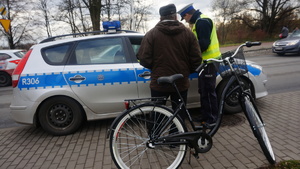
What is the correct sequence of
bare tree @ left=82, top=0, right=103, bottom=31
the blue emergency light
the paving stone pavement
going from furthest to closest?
bare tree @ left=82, top=0, right=103, bottom=31 → the blue emergency light → the paving stone pavement

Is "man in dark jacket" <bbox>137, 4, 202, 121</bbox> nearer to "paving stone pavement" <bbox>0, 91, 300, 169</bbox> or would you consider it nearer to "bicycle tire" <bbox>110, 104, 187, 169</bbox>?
"bicycle tire" <bbox>110, 104, 187, 169</bbox>

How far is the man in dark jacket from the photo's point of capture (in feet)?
8.64

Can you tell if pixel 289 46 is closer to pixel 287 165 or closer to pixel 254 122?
pixel 254 122

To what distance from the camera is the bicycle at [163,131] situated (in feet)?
7.79

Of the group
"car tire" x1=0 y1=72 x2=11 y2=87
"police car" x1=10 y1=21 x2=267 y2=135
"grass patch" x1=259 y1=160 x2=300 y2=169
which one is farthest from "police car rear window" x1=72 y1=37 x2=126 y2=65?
"car tire" x1=0 y1=72 x2=11 y2=87

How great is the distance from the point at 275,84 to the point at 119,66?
520 centimetres

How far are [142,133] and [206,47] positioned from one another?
5.06 feet

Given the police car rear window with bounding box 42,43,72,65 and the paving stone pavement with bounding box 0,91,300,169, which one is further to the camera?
the police car rear window with bounding box 42,43,72,65

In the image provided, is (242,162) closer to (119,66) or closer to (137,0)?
(119,66)

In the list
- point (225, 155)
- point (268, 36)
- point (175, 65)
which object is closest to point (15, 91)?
point (175, 65)

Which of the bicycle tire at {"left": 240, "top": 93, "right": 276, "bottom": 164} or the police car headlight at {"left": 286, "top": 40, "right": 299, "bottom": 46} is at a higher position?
the police car headlight at {"left": 286, "top": 40, "right": 299, "bottom": 46}

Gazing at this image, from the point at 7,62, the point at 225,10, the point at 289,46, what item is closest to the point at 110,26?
the point at 7,62

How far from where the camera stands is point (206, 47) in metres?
3.20

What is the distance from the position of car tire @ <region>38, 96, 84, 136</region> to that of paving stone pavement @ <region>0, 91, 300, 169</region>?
0.48ft
